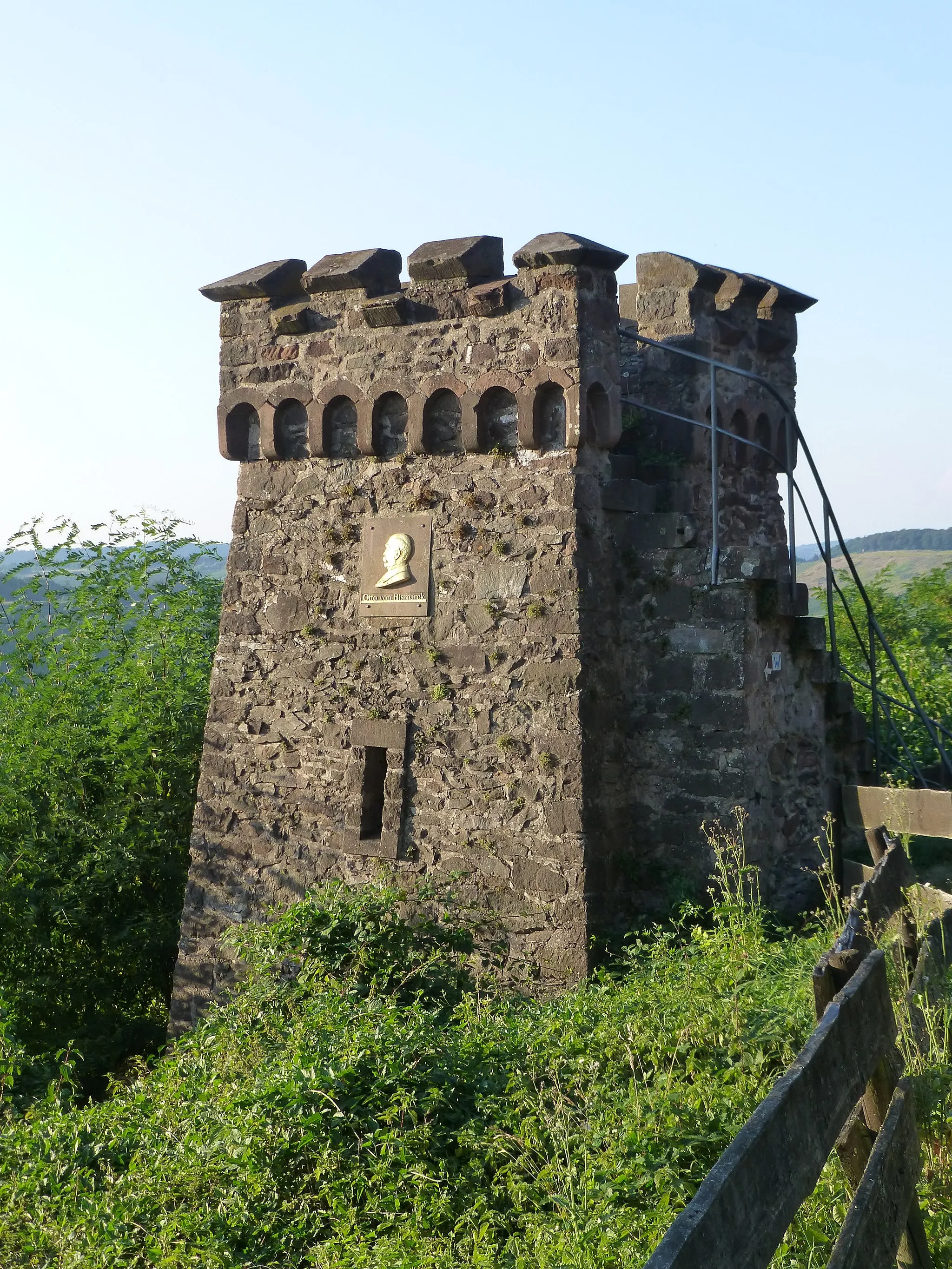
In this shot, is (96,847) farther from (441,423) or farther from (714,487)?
(714,487)

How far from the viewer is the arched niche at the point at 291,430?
8438 mm

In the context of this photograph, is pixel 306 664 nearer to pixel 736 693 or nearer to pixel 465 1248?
pixel 736 693

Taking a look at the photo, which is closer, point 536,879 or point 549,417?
point 536,879

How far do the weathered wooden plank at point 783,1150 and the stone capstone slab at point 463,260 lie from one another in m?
5.43

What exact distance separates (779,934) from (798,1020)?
2503 mm

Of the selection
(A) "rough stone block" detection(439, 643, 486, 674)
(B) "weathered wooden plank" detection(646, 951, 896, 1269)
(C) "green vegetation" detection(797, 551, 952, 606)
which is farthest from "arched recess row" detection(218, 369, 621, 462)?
(C) "green vegetation" detection(797, 551, 952, 606)

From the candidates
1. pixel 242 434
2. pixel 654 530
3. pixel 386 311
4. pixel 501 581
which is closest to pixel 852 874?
pixel 654 530

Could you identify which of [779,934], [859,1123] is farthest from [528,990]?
[859,1123]

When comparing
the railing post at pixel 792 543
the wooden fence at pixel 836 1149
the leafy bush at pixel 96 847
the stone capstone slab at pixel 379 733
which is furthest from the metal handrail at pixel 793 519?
the leafy bush at pixel 96 847

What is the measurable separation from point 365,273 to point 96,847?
542cm

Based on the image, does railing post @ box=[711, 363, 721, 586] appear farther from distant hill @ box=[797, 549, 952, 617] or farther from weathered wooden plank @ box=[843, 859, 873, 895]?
distant hill @ box=[797, 549, 952, 617]

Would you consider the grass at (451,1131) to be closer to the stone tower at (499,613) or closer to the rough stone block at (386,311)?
the stone tower at (499,613)

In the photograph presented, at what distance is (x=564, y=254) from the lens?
7.12 meters

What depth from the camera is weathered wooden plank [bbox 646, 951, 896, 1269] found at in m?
2.22
